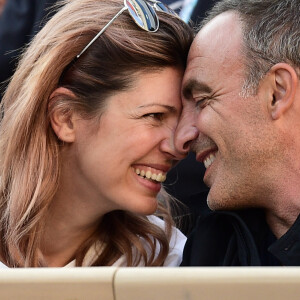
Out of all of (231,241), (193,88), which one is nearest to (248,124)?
(193,88)

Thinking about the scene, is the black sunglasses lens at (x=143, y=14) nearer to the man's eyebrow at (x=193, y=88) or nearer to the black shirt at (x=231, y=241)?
the man's eyebrow at (x=193, y=88)

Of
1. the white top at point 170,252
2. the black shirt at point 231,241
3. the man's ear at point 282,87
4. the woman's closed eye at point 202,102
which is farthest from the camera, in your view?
the white top at point 170,252

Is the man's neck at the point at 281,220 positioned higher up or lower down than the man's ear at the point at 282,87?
lower down

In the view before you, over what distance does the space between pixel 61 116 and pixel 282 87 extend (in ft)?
2.51

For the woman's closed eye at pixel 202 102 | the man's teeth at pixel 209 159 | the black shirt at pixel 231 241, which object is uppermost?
the woman's closed eye at pixel 202 102

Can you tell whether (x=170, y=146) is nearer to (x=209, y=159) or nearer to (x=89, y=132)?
(x=209, y=159)

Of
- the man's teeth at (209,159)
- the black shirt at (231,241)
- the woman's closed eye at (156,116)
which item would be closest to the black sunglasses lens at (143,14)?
the woman's closed eye at (156,116)

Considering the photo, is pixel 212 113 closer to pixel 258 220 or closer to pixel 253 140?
pixel 253 140

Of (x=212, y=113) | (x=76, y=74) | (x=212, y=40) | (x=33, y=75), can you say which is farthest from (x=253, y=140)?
(x=33, y=75)

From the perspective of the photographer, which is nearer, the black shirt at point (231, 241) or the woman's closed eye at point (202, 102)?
the black shirt at point (231, 241)

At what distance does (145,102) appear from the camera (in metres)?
2.04

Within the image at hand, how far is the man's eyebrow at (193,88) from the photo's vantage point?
199 centimetres

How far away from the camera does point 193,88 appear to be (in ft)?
6.70

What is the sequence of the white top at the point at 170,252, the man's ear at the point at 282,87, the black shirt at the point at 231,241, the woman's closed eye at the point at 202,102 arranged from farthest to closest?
the white top at the point at 170,252 → the woman's closed eye at the point at 202,102 → the black shirt at the point at 231,241 → the man's ear at the point at 282,87
